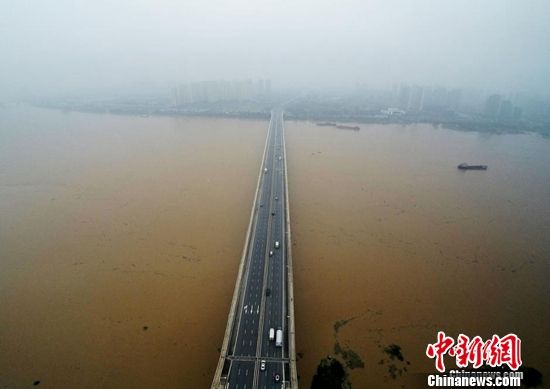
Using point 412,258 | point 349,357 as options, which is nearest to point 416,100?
point 412,258

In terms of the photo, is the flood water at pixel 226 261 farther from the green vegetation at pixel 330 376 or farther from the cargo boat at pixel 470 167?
the cargo boat at pixel 470 167

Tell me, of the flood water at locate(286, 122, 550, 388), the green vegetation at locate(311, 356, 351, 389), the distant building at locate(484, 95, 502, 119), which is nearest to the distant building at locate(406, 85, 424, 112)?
the distant building at locate(484, 95, 502, 119)

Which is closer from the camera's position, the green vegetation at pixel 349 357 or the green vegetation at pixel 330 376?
the green vegetation at pixel 330 376

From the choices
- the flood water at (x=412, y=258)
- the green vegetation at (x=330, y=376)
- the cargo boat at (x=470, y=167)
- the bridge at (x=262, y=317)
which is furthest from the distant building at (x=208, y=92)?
the green vegetation at (x=330, y=376)

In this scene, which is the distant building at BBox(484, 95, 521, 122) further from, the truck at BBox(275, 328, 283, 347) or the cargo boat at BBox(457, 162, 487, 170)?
the truck at BBox(275, 328, 283, 347)

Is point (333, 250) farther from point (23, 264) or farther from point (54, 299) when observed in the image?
point (23, 264)
